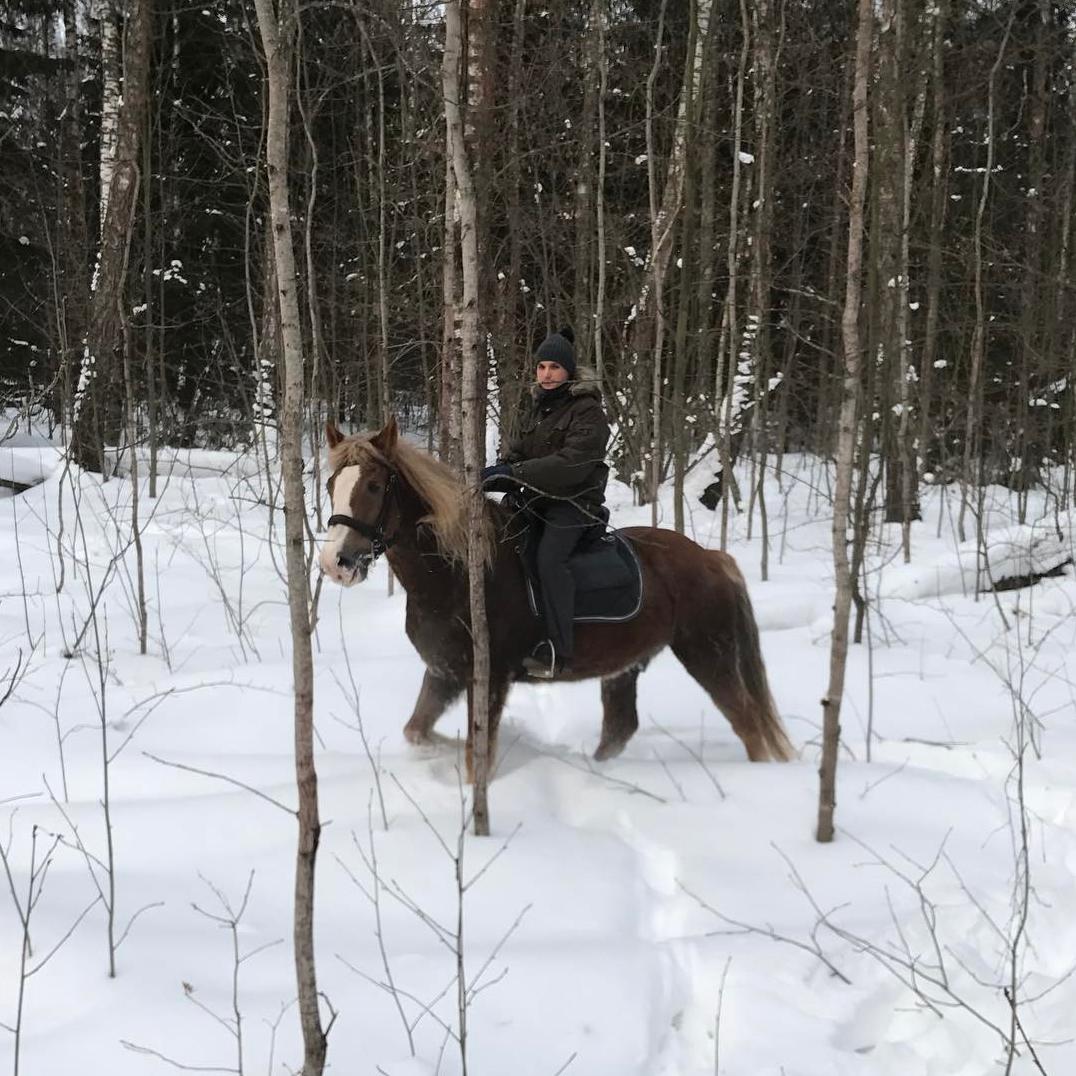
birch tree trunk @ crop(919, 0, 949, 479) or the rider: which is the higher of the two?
birch tree trunk @ crop(919, 0, 949, 479)

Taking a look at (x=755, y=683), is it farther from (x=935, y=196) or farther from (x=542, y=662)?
(x=935, y=196)

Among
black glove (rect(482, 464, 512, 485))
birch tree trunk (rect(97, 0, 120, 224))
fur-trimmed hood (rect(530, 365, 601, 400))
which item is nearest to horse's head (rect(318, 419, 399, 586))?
black glove (rect(482, 464, 512, 485))

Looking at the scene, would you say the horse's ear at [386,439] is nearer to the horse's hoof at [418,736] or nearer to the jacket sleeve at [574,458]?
the jacket sleeve at [574,458]

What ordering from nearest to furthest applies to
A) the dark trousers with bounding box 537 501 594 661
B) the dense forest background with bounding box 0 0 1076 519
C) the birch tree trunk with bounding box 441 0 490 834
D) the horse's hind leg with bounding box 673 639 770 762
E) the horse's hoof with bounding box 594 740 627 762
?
the birch tree trunk with bounding box 441 0 490 834, the dark trousers with bounding box 537 501 594 661, the horse's hind leg with bounding box 673 639 770 762, the horse's hoof with bounding box 594 740 627 762, the dense forest background with bounding box 0 0 1076 519

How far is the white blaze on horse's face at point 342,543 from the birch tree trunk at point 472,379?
0.59m

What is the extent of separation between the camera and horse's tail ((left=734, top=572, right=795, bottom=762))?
4.86m

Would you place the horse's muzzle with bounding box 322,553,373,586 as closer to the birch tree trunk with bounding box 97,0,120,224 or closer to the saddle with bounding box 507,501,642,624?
the saddle with bounding box 507,501,642,624

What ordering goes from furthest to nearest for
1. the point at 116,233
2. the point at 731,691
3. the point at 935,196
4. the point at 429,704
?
the point at 116,233 < the point at 935,196 < the point at 731,691 < the point at 429,704

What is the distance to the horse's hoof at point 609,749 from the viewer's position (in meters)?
5.02

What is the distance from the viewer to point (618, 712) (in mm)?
5152

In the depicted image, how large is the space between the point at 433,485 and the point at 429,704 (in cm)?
117

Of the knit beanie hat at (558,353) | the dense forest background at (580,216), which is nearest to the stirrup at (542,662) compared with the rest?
the knit beanie hat at (558,353)

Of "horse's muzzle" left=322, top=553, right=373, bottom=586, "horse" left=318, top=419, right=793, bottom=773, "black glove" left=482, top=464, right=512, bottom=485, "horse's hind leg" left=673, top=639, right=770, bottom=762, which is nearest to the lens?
"horse's muzzle" left=322, top=553, right=373, bottom=586

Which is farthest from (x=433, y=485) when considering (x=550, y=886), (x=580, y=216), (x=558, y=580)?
(x=580, y=216)
